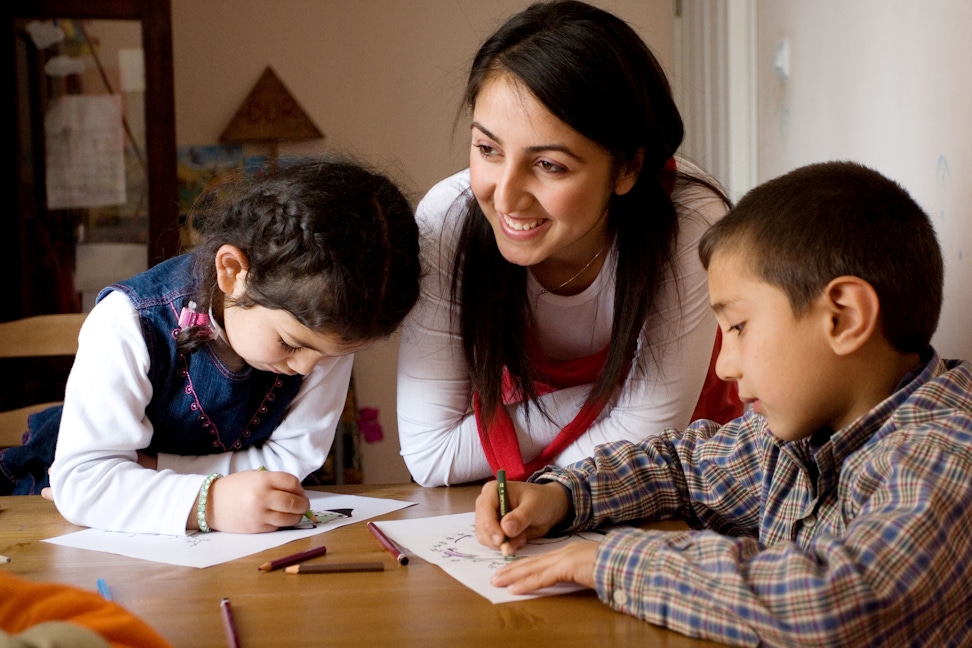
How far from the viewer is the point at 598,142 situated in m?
1.21

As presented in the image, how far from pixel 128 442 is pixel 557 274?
2.11 ft

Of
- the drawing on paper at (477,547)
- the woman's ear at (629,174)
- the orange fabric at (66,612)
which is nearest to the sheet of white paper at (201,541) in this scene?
the drawing on paper at (477,547)

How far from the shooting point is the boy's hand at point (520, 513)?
949 millimetres

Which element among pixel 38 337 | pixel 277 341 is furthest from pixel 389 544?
pixel 38 337

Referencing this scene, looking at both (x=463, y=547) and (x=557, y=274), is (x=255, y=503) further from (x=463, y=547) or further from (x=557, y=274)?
(x=557, y=274)

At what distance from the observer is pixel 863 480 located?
2.66 feet

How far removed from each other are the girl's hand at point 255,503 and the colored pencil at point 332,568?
0.50 feet

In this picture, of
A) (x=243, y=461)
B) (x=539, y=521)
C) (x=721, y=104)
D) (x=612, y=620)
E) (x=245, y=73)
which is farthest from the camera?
(x=245, y=73)

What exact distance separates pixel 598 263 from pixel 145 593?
81cm

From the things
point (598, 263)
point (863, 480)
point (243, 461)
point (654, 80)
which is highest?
point (654, 80)

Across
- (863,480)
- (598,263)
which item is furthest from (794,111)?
(863,480)

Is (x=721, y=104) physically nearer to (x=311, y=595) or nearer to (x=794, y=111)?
(x=794, y=111)

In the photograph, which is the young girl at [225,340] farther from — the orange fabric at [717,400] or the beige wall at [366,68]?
the beige wall at [366,68]

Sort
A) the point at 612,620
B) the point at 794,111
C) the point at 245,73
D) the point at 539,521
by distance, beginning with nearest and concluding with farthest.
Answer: the point at 612,620
the point at 539,521
the point at 794,111
the point at 245,73
